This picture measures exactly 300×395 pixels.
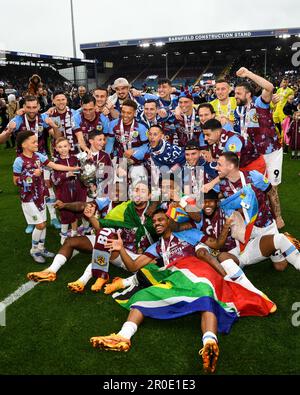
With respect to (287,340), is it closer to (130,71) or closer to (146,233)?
(146,233)

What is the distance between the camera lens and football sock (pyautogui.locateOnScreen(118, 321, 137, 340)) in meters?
3.49

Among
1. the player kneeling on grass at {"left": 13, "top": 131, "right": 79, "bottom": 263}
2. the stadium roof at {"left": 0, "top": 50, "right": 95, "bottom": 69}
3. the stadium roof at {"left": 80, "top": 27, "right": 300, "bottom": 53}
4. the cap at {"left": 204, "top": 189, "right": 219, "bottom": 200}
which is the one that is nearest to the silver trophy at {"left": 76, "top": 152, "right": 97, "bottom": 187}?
the player kneeling on grass at {"left": 13, "top": 131, "right": 79, "bottom": 263}

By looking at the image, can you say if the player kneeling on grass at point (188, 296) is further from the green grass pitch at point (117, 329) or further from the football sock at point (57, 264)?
the football sock at point (57, 264)

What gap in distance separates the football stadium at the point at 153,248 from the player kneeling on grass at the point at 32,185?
15 mm

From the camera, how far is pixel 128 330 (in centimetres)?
353

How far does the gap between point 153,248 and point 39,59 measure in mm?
32466

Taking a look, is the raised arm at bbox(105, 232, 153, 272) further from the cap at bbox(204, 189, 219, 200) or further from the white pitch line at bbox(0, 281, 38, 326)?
the white pitch line at bbox(0, 281, 38, 326)

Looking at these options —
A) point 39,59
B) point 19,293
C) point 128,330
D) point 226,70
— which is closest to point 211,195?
point 128,330

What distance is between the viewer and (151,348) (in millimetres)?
3477

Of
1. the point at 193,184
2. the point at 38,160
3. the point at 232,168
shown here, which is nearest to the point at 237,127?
the point at 193,184

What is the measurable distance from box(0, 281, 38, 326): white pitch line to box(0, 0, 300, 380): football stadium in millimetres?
26

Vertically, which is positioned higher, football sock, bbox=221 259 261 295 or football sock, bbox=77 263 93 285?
football sock, bbox=221 259 261 295
